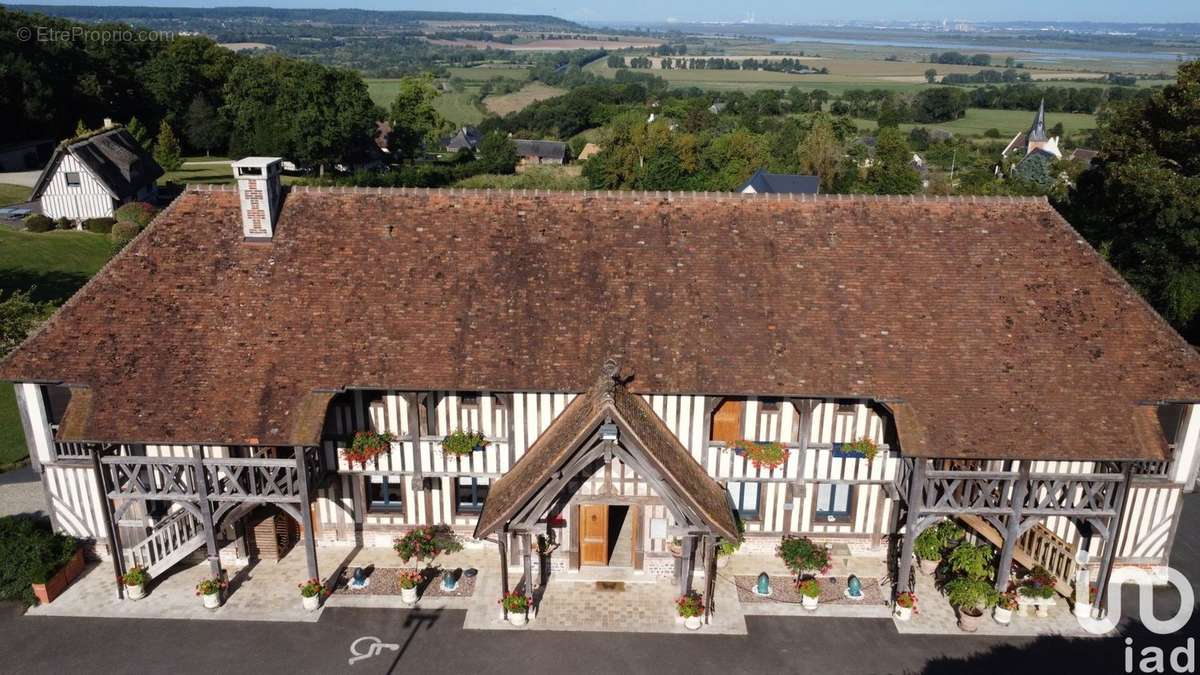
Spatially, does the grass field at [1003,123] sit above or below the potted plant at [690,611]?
above

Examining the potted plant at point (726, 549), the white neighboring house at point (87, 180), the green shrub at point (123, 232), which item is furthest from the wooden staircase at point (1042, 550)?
the white neighboring house at point (87, 180)

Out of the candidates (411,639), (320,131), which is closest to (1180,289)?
(411,639)

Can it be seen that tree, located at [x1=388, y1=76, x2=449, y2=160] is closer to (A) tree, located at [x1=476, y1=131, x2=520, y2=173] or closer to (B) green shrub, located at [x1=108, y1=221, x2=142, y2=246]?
(A) tree, located at [x1=476, y1=131, x2=520, y2=173]

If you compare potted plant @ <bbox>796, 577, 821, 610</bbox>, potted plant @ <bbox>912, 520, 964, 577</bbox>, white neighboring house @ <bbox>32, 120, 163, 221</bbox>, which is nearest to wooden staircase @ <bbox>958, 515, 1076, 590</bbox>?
potted plant @ <bbox>912, 520, 964, 577</bbox>

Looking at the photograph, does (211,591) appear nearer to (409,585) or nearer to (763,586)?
(409,585)

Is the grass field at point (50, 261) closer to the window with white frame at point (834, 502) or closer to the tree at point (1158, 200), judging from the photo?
the window with white frame at point (834, 502)

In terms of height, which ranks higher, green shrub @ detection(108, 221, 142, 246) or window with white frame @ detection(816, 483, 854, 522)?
green shrub @ detection(108, 221, 142, 246)
